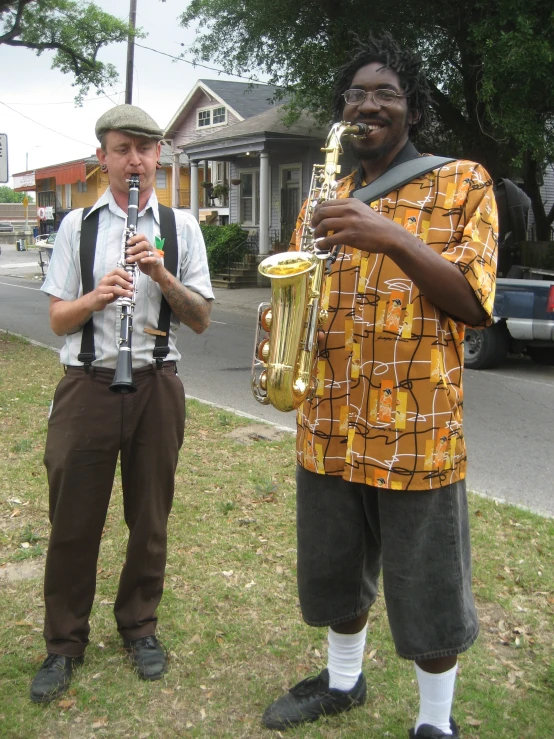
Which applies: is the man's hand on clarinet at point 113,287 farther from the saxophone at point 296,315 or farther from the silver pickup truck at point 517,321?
the silver pickup truck at point 517,321

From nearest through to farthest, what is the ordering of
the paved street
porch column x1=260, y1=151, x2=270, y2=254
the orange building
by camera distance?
the paved street, porch column x1=260, y1=151, x2=270, y2=254, the orange building

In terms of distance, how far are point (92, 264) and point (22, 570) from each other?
199cm

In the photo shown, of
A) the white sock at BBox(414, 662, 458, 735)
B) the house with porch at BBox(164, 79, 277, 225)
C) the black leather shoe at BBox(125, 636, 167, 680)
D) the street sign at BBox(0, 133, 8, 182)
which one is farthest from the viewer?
the house with porch at BBox(164, 79, 277, 225)

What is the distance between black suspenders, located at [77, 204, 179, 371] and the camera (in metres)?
2.86

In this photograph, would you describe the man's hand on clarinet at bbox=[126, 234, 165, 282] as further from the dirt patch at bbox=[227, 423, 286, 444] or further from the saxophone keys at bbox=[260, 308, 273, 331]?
the dirt patch at bbox=[227, 423, 286, 444]

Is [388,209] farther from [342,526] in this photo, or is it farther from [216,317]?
[216,317]

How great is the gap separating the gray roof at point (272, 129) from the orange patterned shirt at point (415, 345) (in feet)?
63.1

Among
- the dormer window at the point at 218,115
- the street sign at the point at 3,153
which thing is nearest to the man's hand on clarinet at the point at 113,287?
the street sign at the point at 3,153

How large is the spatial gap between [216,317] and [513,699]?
12.8 m

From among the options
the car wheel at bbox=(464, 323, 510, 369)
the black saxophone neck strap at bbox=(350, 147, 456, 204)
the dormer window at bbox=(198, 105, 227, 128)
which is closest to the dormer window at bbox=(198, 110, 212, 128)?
the dormer window at bbox=(198, 105, 227, 128)

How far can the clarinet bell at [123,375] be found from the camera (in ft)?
8.60

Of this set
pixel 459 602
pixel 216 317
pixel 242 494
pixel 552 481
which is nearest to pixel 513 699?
pixel 459 602

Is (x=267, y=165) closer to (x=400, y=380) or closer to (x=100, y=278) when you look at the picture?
(x=100, y=278)

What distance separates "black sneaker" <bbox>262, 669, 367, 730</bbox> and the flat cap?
215 centimetres
